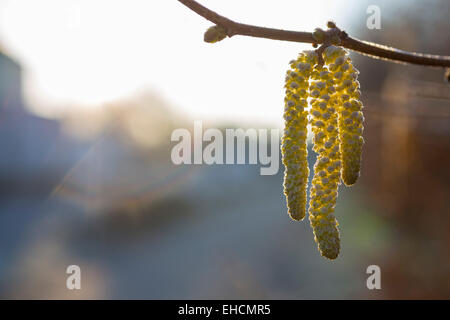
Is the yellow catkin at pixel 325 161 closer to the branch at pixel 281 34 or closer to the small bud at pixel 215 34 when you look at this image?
the branch at pixel 281 34

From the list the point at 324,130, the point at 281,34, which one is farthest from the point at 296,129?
the point at 281,34

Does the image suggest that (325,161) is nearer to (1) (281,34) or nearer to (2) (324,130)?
(2) (324,130)

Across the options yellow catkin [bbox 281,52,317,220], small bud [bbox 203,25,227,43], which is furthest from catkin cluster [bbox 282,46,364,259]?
small bud [bbox 203,25,227,43]

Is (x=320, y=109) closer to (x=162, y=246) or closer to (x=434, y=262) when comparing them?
(x=434, y=262)

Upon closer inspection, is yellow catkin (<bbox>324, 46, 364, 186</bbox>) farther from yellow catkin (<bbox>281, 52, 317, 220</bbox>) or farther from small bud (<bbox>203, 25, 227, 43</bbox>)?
small bud (<bbox>203, 25, 227, 43</bbox>)

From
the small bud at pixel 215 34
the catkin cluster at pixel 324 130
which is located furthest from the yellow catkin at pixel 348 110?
the small bud at pixel 215 34

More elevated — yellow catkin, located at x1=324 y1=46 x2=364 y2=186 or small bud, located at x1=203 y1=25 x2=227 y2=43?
small bud, located at x1=203 y1=25 x2=227 y2=43

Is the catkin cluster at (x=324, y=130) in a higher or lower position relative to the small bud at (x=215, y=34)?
lower

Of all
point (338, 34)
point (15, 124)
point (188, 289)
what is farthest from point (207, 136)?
point (338, 34)
